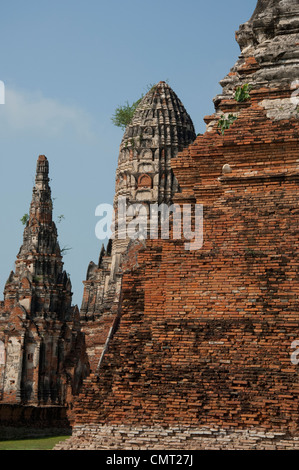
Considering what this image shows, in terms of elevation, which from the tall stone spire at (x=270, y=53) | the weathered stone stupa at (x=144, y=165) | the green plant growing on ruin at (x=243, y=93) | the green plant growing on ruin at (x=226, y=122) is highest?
the weathered stone stupa at (x=144, y=165)

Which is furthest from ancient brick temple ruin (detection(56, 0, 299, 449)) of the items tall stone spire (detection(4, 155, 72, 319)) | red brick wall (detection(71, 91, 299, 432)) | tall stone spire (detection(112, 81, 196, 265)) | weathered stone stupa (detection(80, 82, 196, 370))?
tall stone spire (detection(4, 155, 72, 319))

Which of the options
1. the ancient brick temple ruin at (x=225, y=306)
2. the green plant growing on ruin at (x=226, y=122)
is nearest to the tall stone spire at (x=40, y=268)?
the ancient brick temple ruin at (x=225, y=306)

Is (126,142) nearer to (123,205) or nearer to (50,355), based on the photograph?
(123,205)

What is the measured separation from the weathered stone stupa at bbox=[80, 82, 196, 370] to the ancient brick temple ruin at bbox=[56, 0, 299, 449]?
24849 millimetres

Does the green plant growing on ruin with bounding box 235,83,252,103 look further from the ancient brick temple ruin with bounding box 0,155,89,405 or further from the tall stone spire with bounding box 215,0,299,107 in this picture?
the ancient brick temple ruin with bounding box 0,155,89,405

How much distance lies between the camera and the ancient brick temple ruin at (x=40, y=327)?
3959 cm

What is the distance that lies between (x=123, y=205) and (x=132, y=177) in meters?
1.47

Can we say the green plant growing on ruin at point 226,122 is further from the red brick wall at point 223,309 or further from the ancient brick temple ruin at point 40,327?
the ancient brick temple ruin at point 40,327

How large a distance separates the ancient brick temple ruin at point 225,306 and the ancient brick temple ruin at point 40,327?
2532cm

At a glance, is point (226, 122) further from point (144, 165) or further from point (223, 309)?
point (144, 165)

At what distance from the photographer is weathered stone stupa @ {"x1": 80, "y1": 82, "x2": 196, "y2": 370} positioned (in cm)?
3975

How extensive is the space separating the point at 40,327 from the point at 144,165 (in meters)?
8.79

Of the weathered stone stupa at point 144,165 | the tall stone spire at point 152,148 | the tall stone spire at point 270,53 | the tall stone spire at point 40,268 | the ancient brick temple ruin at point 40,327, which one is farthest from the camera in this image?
the tall stone spire at point 40,268
